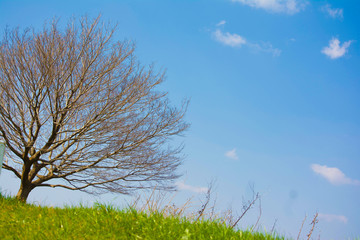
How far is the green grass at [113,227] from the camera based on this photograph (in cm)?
421

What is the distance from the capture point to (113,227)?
4504 millimetres

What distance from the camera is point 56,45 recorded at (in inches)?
401

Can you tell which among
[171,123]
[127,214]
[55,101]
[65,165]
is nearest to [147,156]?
[171,123]

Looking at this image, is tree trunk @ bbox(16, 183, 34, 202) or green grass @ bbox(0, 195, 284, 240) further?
tree trunk @ bbox(16, 183, 34, 202)

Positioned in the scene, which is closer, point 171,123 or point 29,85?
point 29,85

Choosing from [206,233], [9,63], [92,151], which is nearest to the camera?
[206,233]

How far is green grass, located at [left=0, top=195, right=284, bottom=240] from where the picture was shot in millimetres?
4215

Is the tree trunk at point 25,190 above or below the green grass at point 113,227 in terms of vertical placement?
below

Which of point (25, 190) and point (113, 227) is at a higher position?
point (113, 227)

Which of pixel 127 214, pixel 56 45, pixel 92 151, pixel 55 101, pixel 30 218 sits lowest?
pixel 30 218

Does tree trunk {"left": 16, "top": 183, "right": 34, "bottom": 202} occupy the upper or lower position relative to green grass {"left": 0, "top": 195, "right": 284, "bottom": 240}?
lower

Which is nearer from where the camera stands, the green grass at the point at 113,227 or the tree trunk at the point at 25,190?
the green grass at the point at 113,227

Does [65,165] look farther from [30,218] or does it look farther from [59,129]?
[30,218]

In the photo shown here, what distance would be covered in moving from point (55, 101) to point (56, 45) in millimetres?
1788
